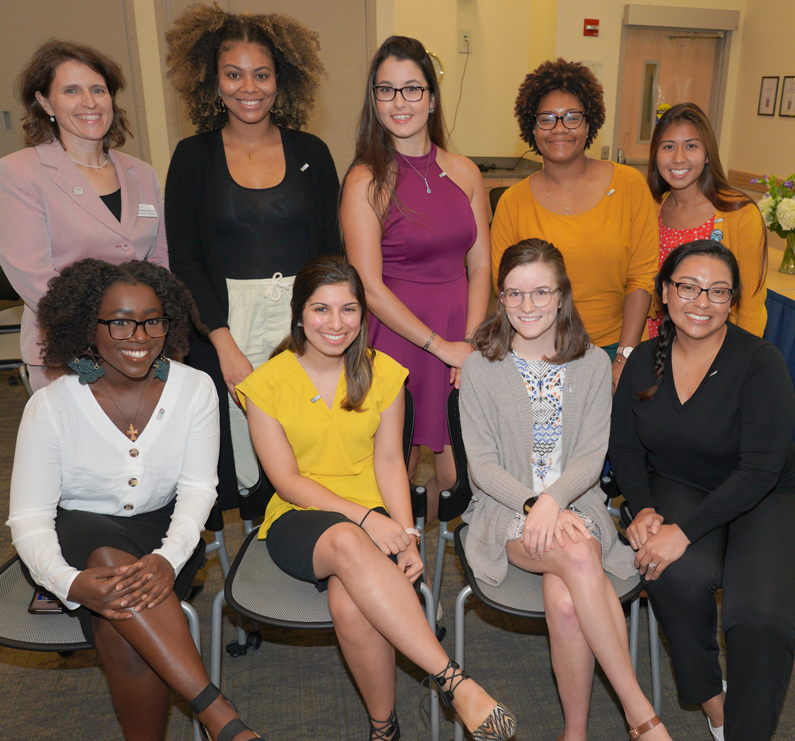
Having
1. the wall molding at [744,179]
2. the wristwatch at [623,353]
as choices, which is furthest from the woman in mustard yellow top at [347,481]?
the wall molding at [744,179]

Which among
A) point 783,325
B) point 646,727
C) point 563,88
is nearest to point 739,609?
point 646,727

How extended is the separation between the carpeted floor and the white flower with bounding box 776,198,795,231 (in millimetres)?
2002

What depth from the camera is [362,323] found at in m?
1.99

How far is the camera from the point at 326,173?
2.29 meters

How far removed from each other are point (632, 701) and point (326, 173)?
5.95 feet

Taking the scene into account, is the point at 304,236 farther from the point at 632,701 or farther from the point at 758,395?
the point at 632,701

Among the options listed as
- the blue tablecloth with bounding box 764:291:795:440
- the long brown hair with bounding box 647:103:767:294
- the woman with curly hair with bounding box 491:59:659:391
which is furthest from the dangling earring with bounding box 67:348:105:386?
the blue tablecloth with bounding box 764:291:795:440

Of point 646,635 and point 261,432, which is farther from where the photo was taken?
point 646,635

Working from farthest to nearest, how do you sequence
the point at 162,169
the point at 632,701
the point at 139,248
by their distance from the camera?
1. the point at 162,169
2. the point at 139,248
3. the point at 632,701

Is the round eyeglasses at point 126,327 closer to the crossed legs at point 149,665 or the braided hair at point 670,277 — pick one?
the crossed legs at point 149,665

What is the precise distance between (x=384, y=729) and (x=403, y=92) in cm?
184

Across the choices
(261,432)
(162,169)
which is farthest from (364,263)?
(162,169)

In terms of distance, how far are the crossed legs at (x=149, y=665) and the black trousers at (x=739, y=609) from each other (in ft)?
3.73

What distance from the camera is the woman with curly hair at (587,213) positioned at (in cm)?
229
